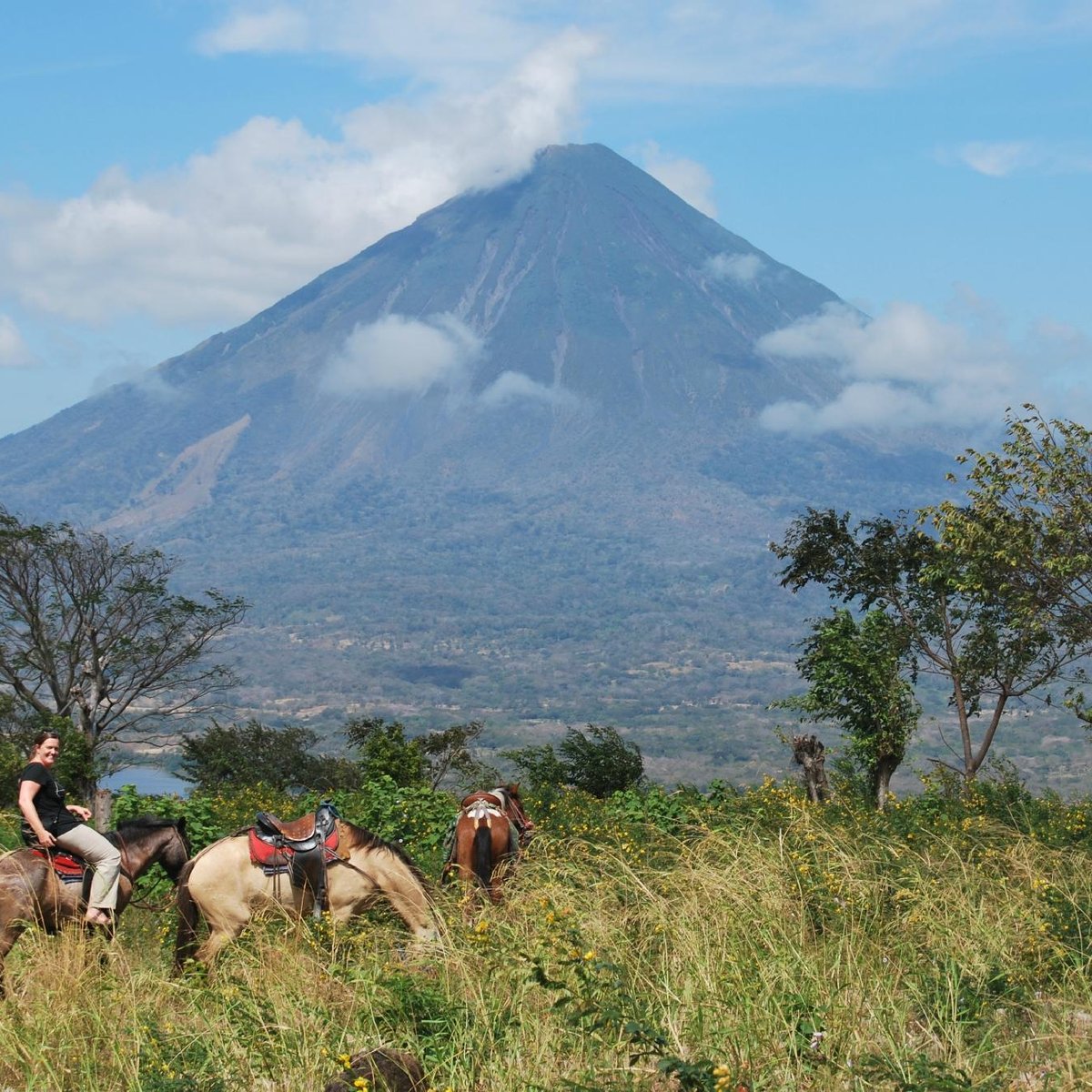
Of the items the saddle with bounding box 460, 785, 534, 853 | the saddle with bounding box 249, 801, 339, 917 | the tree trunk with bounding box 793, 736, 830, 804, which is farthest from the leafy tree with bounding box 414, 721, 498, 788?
the saddle with bounding box 249, 801, 339, 917

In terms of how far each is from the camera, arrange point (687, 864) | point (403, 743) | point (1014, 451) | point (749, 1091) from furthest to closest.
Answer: point (403, 743), point (1014, 451), point (687, 864), point (749, 1091)

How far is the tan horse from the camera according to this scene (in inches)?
390

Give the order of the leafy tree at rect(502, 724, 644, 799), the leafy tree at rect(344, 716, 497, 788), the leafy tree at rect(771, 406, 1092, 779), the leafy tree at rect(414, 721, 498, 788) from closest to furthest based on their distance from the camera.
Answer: the leafy tree at rect(771, 406, 1092, 779) < the leafy tree at rect(344, 716, 497, 788) < the leafy tree at rect(502, 724, 644, 799) < the leafy tree at rect(414, 721, 498, 788)

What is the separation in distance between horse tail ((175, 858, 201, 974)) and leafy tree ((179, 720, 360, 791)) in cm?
2684

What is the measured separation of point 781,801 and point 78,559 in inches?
999

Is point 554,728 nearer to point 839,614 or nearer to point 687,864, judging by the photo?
point 839,614

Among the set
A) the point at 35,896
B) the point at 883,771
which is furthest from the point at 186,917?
the point at 883,771

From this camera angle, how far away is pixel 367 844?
405 inches

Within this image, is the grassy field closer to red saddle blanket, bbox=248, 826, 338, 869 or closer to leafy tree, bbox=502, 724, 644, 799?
red saddle blanket, bbox=248, 826, 338, 869

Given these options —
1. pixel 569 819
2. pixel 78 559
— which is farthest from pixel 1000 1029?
pixel 78 559

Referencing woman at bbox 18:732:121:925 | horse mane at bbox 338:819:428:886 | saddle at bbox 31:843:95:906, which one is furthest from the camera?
horse mane at bbox 338:819:428:886

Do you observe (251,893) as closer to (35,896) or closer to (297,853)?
(297,853)

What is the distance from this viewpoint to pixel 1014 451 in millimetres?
15797

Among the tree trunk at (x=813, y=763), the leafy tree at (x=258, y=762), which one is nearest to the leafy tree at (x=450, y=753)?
the leafy tree at (x=258, y=762)
